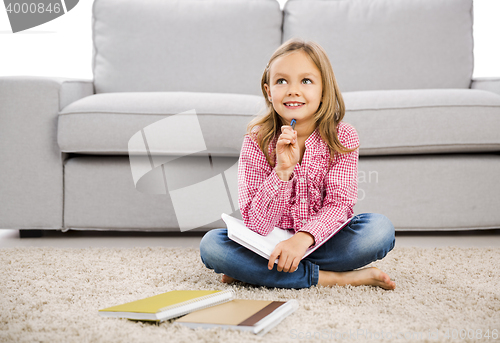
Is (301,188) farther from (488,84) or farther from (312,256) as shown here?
(488,84)

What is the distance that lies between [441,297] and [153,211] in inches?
37.8

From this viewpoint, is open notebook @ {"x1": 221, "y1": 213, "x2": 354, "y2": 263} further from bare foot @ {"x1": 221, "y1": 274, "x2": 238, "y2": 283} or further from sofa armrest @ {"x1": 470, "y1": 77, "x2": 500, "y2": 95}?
sofa armrest @ {"x1": 470, "y1": 77, "x2": 500, "y2": 95}

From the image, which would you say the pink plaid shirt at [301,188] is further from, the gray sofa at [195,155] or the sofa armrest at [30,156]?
the sofa armrest at [30,156]

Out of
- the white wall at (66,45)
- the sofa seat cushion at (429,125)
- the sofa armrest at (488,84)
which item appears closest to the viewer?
the sofa seat cushion at (429,125)

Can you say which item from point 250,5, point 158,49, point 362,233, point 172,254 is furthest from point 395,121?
point 158,49

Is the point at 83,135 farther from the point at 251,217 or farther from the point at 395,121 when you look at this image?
the point at 395,121

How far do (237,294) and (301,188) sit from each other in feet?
0.98

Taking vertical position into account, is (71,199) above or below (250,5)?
below

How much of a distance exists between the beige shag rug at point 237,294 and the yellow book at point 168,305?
0.02 meters

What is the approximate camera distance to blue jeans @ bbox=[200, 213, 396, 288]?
0.96 meters

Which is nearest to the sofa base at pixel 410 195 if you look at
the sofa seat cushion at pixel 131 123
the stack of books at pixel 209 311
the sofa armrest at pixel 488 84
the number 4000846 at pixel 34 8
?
the sofa seat cushion at pixel 131 123

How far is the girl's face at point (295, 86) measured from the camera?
3.42 ft

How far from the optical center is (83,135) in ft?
4.81

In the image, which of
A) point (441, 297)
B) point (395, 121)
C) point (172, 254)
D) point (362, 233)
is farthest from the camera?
point (395, 121)
